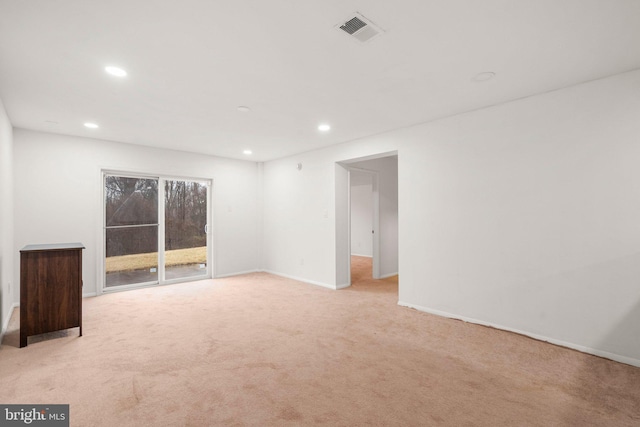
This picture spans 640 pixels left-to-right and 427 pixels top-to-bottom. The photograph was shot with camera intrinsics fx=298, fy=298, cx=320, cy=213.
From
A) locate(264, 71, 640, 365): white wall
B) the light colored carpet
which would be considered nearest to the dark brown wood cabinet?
the light colored carpet

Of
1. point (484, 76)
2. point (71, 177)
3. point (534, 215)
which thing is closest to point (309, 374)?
point (534, 215)

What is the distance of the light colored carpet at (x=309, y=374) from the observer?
194 cm

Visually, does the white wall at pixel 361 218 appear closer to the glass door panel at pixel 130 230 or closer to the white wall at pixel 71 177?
the white wall at pixel 71 177

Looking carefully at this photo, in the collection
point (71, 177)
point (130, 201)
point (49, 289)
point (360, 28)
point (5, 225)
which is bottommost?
point (49, 289)

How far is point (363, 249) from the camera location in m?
9.32

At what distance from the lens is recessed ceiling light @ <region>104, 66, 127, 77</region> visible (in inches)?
101

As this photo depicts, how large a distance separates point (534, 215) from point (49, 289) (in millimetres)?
5126

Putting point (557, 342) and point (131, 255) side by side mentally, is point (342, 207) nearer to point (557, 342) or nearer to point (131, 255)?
point (557, 342)

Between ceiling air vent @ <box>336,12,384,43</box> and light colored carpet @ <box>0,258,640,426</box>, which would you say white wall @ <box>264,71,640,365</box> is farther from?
ceiling air vent @ <box>336,12,384,43</box>

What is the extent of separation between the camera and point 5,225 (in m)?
3.51

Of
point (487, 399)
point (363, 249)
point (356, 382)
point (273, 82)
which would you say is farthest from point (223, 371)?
point (363, 249)

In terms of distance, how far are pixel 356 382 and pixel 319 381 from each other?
285mm

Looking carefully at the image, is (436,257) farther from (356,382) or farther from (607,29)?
(607,29)

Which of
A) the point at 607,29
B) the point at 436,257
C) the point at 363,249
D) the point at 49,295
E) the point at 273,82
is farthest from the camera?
the point at 363,249
